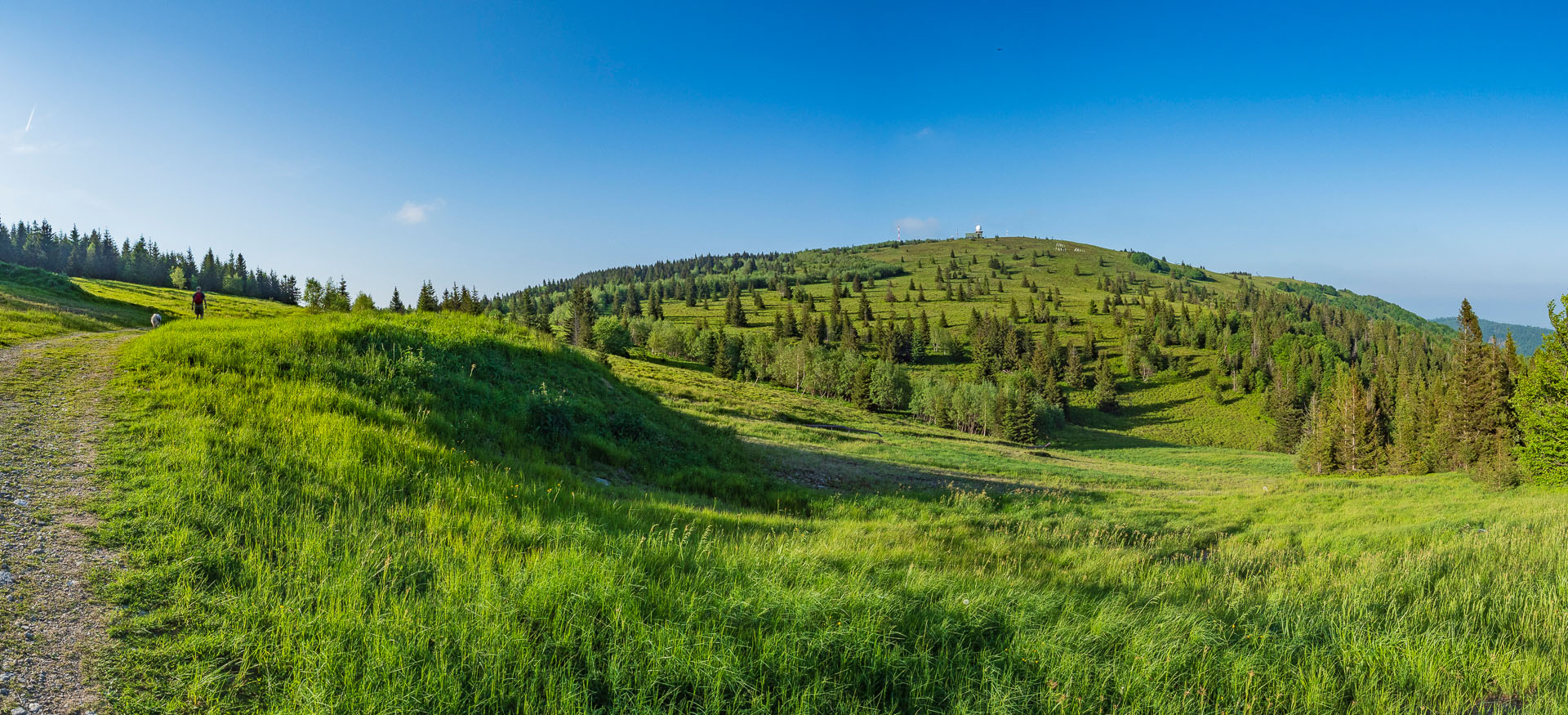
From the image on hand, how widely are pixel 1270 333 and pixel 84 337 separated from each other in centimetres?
20205

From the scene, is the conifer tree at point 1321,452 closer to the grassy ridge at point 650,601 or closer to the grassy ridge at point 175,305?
the grassy ridge at point 650,601

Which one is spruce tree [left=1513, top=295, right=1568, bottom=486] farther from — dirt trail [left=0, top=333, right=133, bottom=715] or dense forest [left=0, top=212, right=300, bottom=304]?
dense forest [left=0, top=212, right=300, bottom=304]

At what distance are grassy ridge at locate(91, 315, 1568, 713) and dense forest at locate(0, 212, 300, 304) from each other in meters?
162

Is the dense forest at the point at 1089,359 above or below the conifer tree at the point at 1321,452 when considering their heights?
above

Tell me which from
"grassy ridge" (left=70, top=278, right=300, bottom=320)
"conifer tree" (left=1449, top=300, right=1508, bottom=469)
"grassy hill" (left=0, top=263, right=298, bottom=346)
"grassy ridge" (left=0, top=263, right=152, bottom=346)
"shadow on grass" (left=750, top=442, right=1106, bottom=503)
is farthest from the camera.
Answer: "grassy ridge" (left=70, top=278, right=300, bottom=320)

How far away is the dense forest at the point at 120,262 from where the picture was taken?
369ft

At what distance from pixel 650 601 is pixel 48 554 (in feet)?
15.4

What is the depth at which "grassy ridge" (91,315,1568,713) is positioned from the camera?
337 cm

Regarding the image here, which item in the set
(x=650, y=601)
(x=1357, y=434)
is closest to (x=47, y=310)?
(x=650, y=601)

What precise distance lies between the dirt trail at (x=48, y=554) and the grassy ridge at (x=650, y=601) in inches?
7.2

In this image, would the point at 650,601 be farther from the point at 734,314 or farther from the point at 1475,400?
the point at 734,314

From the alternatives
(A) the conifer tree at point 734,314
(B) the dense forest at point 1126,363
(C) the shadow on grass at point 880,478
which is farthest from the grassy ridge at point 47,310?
(A) the conifer tree at point 734,314

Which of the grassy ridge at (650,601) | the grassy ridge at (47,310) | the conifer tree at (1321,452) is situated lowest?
the conifer tree at (1321,452)

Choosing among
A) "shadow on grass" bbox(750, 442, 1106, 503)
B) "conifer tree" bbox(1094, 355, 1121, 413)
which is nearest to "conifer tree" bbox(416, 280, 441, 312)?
"shadow on grass" bbox(750, 442, 1106, 503)
